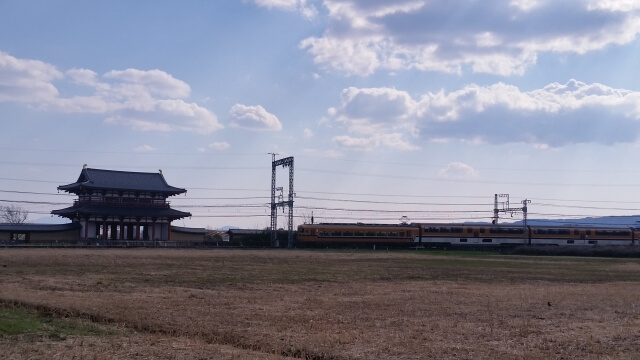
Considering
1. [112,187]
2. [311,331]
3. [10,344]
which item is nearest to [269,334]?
[311,331]

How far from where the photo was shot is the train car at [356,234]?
77.9m

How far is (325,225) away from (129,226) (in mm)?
22100

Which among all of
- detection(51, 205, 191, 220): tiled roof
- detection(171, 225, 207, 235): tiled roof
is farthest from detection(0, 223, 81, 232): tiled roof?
detection(171, 225, 207, 235): tiled roof

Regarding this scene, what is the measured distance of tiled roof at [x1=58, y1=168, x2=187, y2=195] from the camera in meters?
73.8

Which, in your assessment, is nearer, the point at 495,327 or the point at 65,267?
the point at 495,327

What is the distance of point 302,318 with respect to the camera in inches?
613

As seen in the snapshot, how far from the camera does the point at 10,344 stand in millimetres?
11508

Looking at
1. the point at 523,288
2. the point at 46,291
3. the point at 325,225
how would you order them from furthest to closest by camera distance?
the point at 325,225 → the point at 523,288 → the point at 46,291

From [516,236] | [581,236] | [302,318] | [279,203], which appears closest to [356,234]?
[279,203]

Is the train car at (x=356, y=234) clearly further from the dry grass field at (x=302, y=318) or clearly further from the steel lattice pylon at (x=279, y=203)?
the dry grass field at (x=302, y=318)

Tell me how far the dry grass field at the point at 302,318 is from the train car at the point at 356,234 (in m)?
50.7

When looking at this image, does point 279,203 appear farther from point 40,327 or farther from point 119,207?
point 40,327

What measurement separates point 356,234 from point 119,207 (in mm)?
26679

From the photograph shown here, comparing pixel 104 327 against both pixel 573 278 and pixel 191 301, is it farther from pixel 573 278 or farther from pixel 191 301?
pixel 573 278
